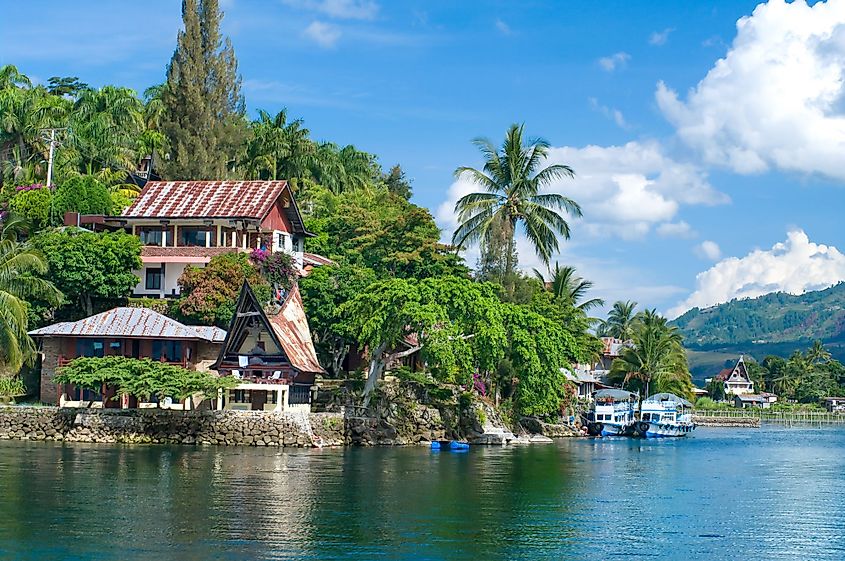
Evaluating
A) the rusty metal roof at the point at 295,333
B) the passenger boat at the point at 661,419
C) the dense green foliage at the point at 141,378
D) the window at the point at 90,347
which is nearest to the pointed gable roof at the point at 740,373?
the passenger boat at the point at 661,419

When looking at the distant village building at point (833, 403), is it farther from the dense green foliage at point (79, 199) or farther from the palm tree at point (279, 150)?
the dense green foliage at point (79, 199)

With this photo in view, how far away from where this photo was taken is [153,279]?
216 feet

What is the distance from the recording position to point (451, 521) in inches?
1252

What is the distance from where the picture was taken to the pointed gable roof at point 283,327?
53.9 m

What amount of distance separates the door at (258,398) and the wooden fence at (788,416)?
80.7 meters

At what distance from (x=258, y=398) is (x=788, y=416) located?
9323cm

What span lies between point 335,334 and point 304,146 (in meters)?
30.6

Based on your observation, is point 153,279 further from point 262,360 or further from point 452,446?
point 452,446

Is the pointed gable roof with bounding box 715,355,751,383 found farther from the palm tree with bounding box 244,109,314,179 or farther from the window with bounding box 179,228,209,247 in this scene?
the window with bounding box 179,228,209,247

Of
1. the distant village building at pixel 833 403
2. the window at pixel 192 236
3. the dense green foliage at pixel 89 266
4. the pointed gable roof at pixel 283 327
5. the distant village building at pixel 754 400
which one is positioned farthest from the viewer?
the distant village building at pixel 754 400

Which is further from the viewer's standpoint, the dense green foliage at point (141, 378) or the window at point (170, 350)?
the window at point (170, 350)

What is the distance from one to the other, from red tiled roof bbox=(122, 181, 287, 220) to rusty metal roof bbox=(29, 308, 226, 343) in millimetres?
9858

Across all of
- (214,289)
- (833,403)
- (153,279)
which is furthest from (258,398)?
(833,403)

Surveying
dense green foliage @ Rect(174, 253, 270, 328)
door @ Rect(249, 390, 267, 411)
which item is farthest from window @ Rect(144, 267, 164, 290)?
door @ Rect(249, 390, 267, 411)
